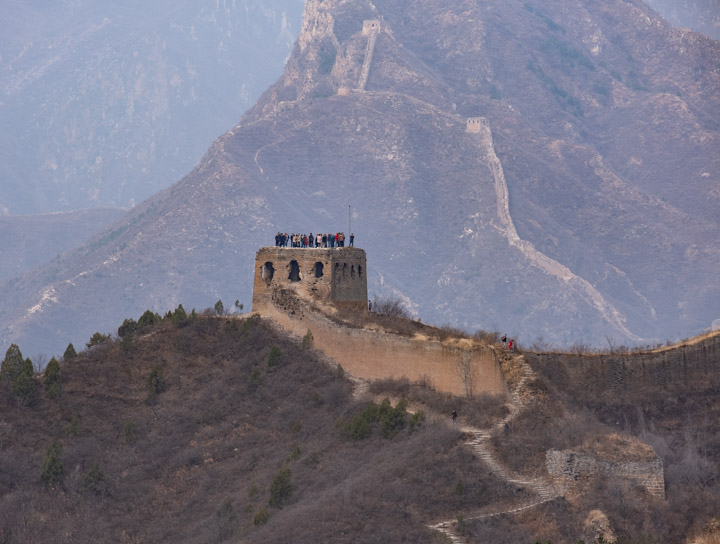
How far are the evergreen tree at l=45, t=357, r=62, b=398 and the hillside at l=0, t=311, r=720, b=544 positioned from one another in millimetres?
219

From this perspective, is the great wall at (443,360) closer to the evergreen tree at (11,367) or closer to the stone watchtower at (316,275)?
the stone watchtower at (316,275)

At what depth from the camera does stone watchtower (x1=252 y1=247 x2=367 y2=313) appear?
6700 centimetres

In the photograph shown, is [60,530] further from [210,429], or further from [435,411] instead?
[435,411]

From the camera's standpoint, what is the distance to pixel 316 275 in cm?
6762

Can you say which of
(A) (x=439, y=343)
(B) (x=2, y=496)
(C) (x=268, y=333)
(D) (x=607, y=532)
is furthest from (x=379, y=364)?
(D) (x=607, y=532)

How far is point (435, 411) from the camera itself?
53.5 m

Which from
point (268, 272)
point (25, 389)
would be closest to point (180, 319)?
point (268, 272)

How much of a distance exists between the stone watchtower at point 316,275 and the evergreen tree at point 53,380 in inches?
378

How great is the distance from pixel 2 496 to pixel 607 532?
66.8 ft

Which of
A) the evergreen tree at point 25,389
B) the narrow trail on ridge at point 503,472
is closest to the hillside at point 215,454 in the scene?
the evergreen tree at point 25,389

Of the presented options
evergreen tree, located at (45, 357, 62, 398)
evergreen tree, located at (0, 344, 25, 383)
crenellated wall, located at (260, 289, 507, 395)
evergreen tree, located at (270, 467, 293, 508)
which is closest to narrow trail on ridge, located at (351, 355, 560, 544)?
crenellated wall, located at (260, 289, 507, 395)

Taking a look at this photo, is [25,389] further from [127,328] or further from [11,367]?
[127,328]

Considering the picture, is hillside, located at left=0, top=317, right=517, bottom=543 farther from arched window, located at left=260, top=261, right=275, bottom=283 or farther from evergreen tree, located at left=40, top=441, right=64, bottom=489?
arched window, located at left=260, top=261, right=275, bottom=283

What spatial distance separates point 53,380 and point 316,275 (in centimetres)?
1124
